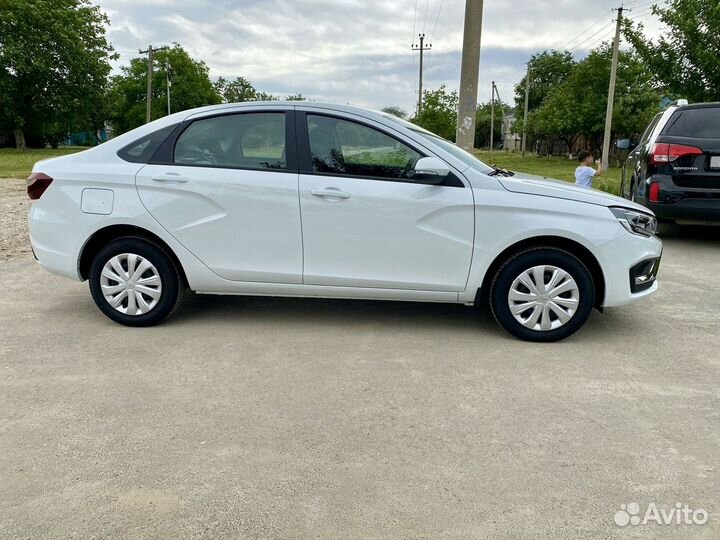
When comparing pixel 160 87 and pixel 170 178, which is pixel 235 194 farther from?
pixel 160 87

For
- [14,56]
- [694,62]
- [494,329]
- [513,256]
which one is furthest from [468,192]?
[14,56]

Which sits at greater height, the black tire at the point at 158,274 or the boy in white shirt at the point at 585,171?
the boy in white shirt at the point at 585,171

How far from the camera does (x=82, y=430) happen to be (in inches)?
115

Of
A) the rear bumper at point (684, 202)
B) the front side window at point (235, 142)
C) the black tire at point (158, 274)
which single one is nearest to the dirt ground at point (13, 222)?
the black tire at point (158, 274)

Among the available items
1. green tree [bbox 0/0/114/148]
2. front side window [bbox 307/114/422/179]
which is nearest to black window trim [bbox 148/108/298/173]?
front side window [bbox 307/114/422/179]

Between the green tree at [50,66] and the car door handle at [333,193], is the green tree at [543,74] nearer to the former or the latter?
the green tree at [50,66]

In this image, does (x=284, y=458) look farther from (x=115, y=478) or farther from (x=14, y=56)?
(x=14, y=56)

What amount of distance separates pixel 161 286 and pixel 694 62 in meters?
16.9

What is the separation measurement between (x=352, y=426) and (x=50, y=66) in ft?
159

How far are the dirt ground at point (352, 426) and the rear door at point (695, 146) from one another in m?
2.80

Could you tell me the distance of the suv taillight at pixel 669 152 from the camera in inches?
270

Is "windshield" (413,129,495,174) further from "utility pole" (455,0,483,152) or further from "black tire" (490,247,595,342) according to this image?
"utility pole" (455,0,483,152)

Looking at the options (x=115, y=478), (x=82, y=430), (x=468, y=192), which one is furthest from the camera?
(x=468, y=192)

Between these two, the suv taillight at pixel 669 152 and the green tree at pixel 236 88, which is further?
the green tree at pixel 236 88
